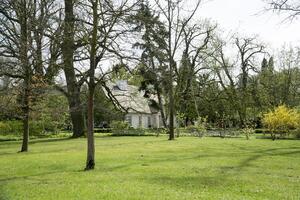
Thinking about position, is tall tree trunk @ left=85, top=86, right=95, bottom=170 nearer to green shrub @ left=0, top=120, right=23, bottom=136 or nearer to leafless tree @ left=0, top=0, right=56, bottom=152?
leafless tree @ left=0, top=0, right=56, bottom=152

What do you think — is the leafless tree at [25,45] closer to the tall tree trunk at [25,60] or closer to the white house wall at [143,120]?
the tall tree trunk at [25,60]

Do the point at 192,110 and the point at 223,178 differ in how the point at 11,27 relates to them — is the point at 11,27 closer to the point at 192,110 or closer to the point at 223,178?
the point at 223,178

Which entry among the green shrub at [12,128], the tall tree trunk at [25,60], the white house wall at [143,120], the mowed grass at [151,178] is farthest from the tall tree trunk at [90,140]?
the white house wall at [143,120]

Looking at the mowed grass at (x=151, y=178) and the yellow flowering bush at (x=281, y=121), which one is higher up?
the yellow flowering bush at (x=281, y=121)

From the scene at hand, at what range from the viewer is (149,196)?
30.2ft

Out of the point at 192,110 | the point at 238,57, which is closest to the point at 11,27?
the point at 192,110

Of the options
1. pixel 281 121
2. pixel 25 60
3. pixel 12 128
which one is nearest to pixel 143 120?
pixel 12 128

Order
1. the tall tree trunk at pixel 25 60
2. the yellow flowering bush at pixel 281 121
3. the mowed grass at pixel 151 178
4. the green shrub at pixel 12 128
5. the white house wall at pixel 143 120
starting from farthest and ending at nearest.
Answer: the white house wall at pixel 143 120 < the green shrub at pixel 12 128 < the yellow flowering bush at pixel 281 121 < the tall tree trunk at pixel 25 60 < the mowed grass at pixel 151 178

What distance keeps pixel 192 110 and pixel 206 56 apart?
33.9ft

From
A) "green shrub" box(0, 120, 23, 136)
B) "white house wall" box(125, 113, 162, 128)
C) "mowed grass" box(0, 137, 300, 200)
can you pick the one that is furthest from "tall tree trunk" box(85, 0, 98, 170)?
"white house wall" box(125, 113, 162, 128)

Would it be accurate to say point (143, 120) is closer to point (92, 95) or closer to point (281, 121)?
point (281, 121)

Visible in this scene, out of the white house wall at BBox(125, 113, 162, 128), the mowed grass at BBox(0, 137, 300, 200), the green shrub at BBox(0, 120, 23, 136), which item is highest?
the white house wall at BBox(125, 113, 162, 128)

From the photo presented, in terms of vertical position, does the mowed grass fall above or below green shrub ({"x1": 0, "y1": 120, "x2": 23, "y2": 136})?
below

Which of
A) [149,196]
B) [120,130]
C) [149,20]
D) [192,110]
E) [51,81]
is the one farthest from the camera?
[192,110]
